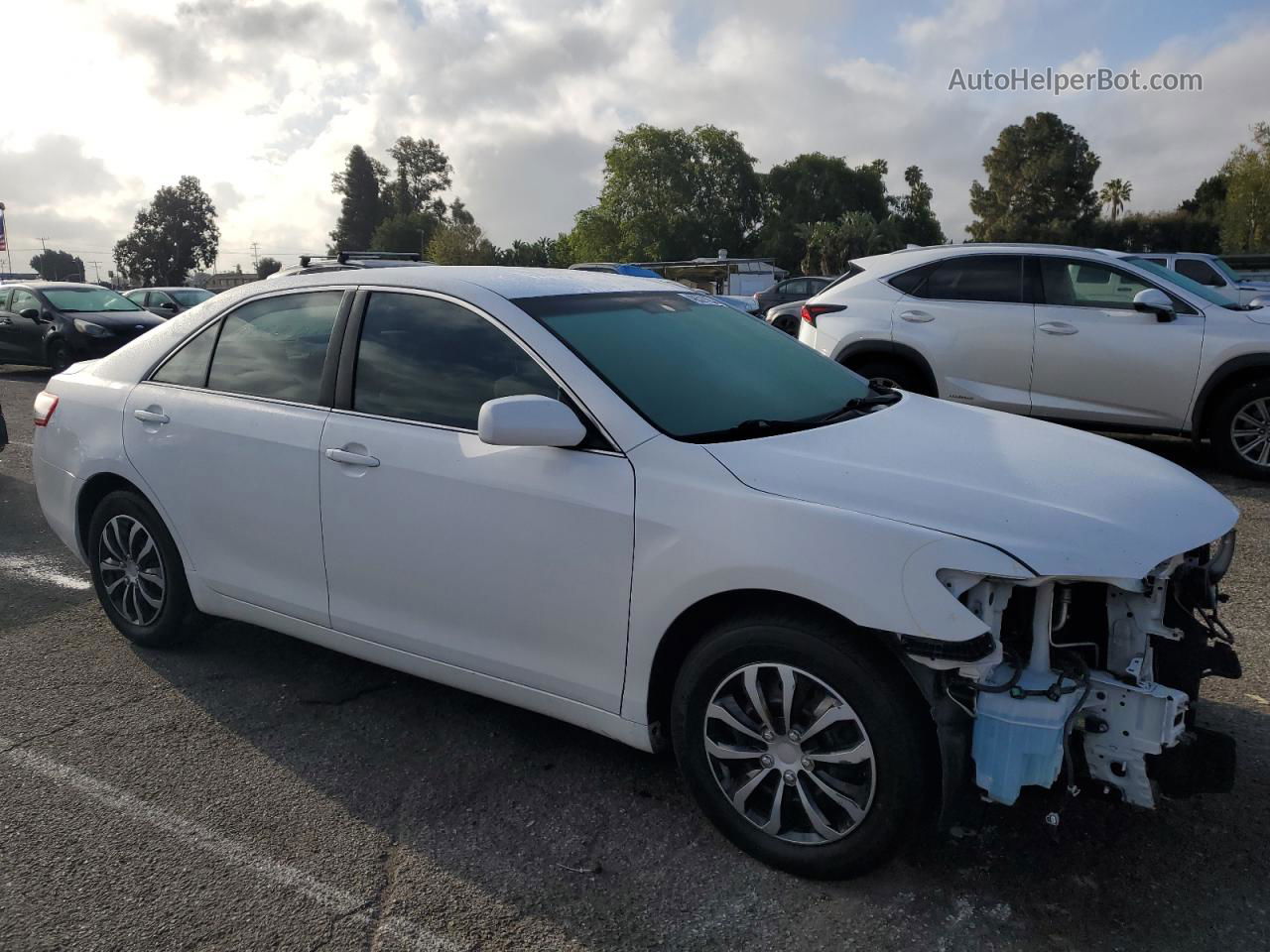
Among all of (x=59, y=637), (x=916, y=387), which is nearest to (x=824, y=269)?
(x=916, y=387)

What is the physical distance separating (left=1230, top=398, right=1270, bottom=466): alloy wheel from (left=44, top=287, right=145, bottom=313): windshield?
15.6 m

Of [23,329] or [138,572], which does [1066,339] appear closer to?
[138,572]

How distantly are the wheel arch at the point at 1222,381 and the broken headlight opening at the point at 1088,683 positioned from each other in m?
5.34

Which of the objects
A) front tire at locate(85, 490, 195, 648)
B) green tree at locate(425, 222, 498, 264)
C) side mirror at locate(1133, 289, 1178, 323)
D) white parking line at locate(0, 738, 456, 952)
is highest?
green tree at locate(425, 222, 498, 264)

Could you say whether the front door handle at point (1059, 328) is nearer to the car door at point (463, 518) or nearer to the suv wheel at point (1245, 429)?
the suv wheel at point (1245, 429)

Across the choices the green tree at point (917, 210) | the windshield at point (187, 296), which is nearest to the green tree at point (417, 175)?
the green tree at point (917, 210)

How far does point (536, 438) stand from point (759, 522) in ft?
2.24

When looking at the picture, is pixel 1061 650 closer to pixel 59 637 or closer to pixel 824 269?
pixel 59 637

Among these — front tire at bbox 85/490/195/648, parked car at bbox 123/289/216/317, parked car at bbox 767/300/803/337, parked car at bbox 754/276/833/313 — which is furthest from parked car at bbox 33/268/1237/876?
parked car at bbox 754/276/833/313

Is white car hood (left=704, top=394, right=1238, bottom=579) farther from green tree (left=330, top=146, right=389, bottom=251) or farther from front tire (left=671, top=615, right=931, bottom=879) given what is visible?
green tree (left=330, top=146, right=389, bottom=251)

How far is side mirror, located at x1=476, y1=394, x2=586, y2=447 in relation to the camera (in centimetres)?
289

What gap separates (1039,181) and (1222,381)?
71777 mm

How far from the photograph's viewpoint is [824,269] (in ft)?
217

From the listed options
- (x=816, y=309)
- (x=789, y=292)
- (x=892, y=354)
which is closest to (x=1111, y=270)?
(x=892, y=354)
